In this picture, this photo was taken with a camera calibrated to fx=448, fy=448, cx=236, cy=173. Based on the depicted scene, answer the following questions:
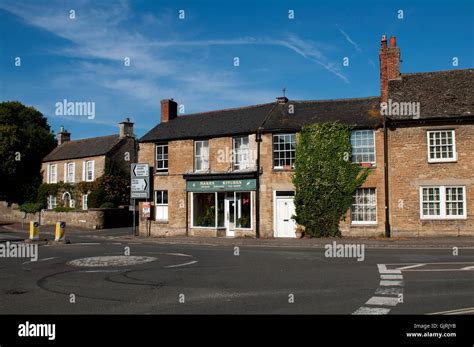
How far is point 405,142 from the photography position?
23.4m

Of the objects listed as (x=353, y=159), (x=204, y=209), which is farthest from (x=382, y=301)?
(x=204, y=209)

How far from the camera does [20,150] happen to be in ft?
161

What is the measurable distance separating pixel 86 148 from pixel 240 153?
22.4m

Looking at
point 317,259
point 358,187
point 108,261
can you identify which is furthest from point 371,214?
point 108,261

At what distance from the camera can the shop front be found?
25734 mm

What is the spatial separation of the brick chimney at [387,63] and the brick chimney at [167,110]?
1429 centimetres

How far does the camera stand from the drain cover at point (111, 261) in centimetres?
1437

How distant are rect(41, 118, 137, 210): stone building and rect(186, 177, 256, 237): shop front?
51.4 ft

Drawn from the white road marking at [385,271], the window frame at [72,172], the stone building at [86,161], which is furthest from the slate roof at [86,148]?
the white road marking at [385,271]

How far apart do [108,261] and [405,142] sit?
53.1 feet

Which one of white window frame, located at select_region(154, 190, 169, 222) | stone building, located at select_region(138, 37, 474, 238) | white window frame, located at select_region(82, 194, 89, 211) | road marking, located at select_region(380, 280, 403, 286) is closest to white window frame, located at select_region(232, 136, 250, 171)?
stone building, located at select_region(138, 37, 474, 238)

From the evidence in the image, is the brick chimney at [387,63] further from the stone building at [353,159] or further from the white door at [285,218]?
the white door at [285,218]
